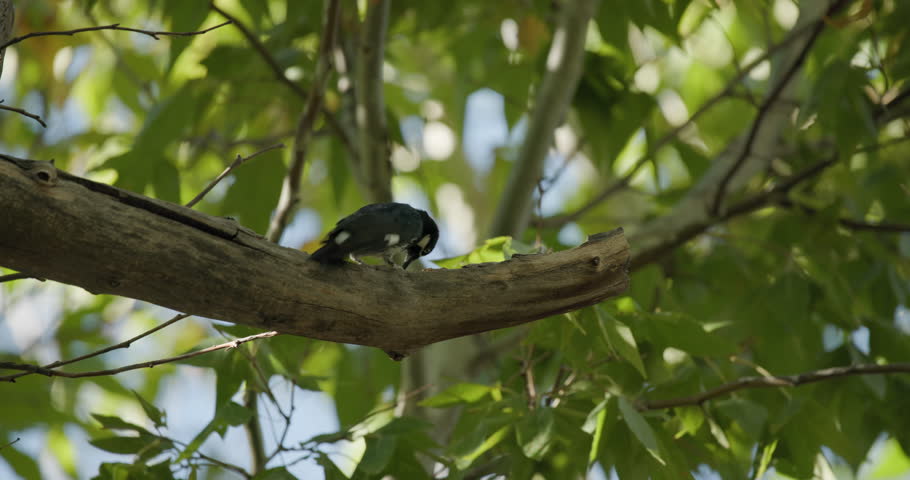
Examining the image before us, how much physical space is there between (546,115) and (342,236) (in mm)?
1791

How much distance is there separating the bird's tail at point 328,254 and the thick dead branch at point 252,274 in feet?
0.06

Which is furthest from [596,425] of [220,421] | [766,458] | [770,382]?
[220,421]

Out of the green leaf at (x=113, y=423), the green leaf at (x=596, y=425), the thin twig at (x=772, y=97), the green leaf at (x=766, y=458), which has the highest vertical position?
the thin twig at (x=772, y=97)

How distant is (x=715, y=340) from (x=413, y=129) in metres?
4.34

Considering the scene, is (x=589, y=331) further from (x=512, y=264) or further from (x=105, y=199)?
(x=105, y=199)

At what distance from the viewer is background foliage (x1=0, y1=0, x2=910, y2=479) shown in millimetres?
2352

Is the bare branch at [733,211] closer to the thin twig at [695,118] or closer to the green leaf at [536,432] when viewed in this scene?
the thin twig at [695,118]

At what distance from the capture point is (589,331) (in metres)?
2.34

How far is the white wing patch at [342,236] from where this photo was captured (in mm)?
1775

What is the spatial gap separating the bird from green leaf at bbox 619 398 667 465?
68 cm

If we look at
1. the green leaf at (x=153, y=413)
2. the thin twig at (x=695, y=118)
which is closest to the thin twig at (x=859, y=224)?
the thin twig at (x=695, y=118)

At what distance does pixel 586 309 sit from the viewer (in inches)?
90.4

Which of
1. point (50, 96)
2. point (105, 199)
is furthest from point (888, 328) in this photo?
point (50, 96)

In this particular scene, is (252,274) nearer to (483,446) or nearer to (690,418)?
(483,446)
